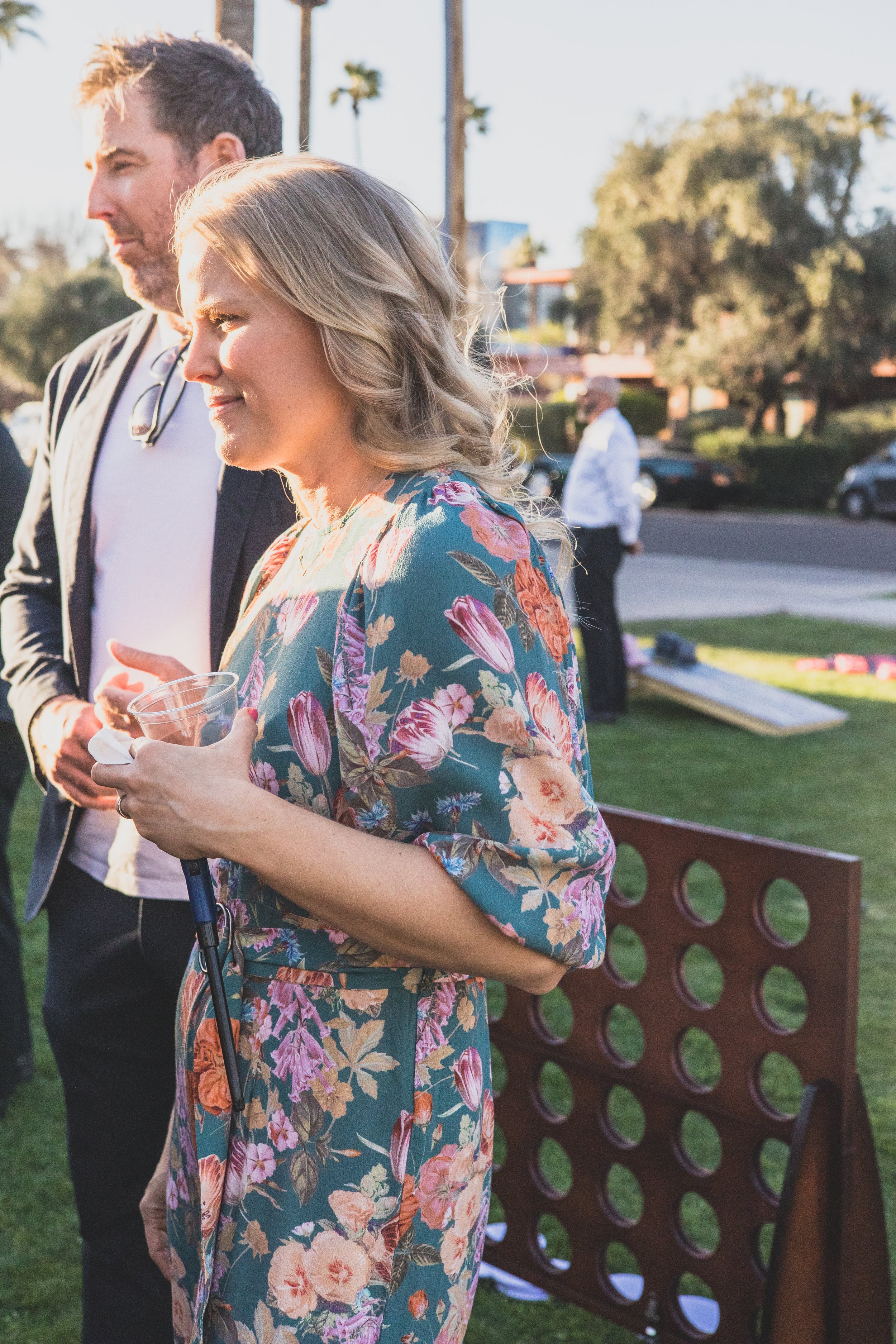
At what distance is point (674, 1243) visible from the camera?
2.60m

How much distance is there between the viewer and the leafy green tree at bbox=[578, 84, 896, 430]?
3167 centimetres

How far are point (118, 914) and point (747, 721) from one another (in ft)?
21.4

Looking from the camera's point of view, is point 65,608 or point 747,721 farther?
point 747,721

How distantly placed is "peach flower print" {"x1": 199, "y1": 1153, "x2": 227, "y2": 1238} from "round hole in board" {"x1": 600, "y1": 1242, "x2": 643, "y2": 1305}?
1.52 metres

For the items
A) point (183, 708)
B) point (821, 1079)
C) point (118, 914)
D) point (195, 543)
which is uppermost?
point (195, 543)

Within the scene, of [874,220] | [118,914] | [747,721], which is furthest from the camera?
[874,220]

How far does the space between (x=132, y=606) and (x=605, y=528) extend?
663 cm

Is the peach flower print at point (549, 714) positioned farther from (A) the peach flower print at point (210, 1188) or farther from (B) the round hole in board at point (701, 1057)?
(B) the round hole in board at point (701, 1057)

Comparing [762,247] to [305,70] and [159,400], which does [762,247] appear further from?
[159,400]

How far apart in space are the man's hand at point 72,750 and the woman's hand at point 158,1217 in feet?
1.75

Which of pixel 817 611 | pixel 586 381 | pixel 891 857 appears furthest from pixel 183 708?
pixel 817 611

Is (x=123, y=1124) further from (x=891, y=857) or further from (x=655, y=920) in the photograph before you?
(x=891, y=857)

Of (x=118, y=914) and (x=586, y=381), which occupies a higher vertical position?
(x=586, y=381)

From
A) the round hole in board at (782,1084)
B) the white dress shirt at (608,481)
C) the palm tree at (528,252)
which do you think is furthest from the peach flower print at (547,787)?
the palm tree at (528,252)
